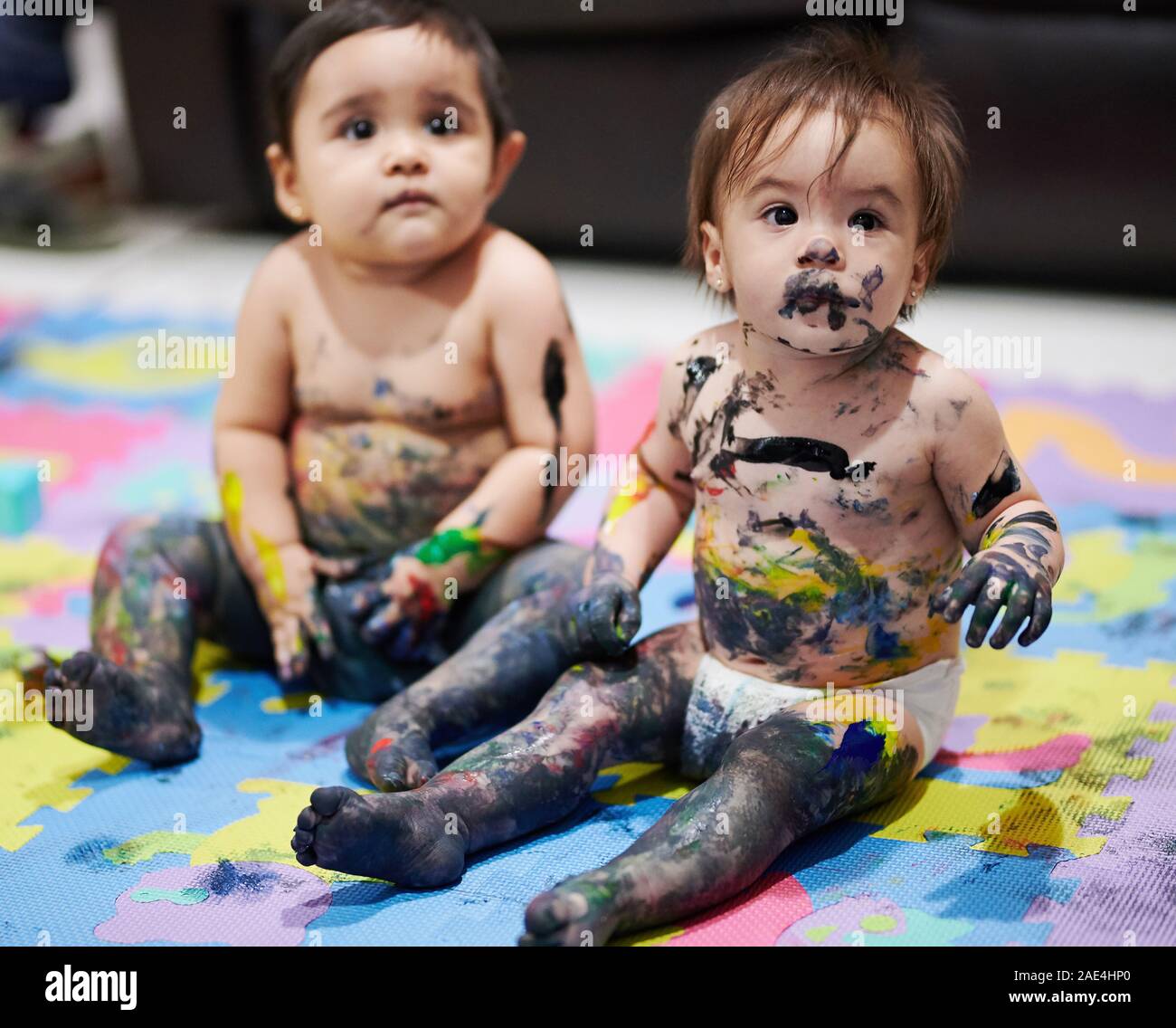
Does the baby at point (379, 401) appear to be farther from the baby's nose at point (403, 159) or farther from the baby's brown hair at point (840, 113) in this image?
the baby's brown hair at point (840, 113)

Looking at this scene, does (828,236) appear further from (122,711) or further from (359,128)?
(122,711)

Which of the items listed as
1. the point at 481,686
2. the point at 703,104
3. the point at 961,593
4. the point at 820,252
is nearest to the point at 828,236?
the point at 820,252

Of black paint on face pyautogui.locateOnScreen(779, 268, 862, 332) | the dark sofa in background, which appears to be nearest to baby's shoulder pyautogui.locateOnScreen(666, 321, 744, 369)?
black paint on face pyautogui.locateOnScreen(779, 268, 862, 332)

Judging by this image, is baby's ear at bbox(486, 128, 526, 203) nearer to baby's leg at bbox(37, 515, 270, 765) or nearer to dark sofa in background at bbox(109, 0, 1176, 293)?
baby's leg at bbox(37, 515, 270, 765)

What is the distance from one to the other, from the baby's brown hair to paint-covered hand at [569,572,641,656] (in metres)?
0.29

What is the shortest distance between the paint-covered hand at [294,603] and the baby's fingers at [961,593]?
62cm

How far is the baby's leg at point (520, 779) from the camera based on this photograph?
997mm

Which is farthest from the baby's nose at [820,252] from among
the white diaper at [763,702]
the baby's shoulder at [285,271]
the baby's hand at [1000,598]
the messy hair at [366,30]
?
the baby's shoulder at [285,271]

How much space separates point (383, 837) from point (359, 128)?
2.19 ft

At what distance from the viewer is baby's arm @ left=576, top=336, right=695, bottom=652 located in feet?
3.90

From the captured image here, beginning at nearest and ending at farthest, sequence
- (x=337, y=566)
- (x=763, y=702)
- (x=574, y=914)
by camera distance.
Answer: (x=574, y=914) < (x=763, y=702) < (x=337, y=566)

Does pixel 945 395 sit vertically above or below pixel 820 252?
below

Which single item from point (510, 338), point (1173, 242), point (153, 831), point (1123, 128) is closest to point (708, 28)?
point (1123, 128)

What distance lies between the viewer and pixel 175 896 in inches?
42.2
